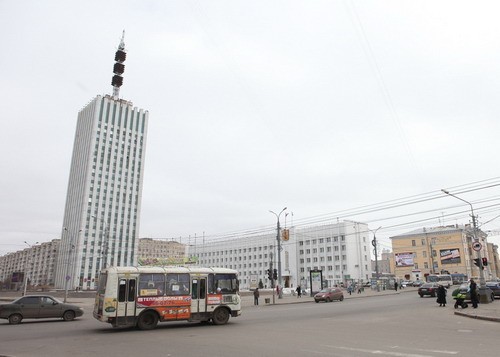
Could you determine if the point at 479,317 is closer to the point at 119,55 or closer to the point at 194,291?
the point at 194,291

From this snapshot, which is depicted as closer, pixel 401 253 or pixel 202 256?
pixel 401 253

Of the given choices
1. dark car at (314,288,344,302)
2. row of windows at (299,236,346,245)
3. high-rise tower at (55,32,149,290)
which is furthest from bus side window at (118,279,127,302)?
high-rise tower at (55,32,149,290)

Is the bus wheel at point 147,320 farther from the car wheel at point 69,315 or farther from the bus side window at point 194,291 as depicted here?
the car wheel at point 69,315

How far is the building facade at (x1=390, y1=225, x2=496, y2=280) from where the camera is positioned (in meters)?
94.6

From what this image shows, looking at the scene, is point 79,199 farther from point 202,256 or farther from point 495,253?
point 495,253

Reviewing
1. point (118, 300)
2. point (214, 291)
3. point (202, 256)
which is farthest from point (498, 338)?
point (202, 256)

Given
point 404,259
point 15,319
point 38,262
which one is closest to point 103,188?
point 38,262

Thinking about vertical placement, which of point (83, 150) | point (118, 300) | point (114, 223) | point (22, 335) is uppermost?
point (83, 150)

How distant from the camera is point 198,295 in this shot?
1814 centimetres

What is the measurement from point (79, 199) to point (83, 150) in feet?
58.3

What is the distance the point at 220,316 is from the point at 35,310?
1021 cm

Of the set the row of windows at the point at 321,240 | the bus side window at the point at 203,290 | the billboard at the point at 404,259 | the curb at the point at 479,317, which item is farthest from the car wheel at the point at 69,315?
the row of windows at the point at 321,240

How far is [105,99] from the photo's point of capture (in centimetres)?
14462

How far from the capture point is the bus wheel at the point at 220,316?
60.5ft
